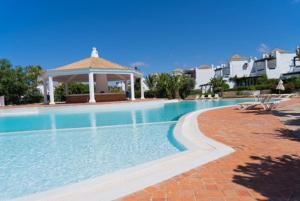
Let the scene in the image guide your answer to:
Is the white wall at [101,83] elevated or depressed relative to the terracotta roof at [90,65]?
depressed

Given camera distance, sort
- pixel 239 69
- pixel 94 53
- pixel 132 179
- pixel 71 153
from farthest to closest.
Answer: pixel 239 69 → pixel 94 53 → pixel 71 153 → pixel 132 179

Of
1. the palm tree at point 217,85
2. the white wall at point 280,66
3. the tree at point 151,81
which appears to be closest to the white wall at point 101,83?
the tree at point 151,81

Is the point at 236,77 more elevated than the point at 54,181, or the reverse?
the point at 236,77

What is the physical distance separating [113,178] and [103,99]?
23.8 metres

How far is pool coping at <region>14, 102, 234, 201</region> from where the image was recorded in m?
3.27

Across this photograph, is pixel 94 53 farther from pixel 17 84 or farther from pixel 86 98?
pixel 17 84

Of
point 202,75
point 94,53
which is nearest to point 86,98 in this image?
point 94,53

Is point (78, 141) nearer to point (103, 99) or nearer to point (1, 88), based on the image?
point (103, 99)

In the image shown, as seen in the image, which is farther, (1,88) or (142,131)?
(1,88)

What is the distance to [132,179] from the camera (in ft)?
12.6

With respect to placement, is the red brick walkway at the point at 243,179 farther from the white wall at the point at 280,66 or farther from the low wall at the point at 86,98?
the white wall at the point at 280,66

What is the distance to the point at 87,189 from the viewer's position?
11.3ft

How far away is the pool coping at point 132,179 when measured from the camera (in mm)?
3266

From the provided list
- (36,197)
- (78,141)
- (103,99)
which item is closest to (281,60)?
(103,99)
